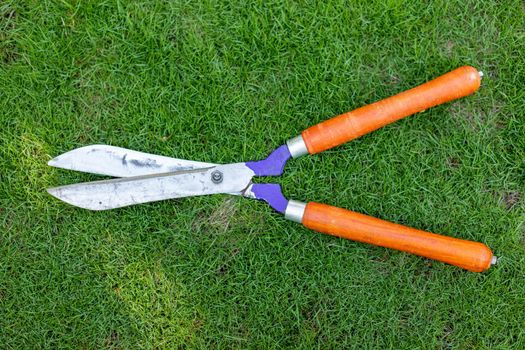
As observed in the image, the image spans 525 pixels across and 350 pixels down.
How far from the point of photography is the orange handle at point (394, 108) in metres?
2.66

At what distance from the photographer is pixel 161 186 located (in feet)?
8.89

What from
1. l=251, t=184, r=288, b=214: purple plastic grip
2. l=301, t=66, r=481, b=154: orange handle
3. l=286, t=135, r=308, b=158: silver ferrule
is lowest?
l=251, t=184, r=288, b=214: purple plastic grip

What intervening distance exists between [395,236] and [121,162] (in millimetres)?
1437

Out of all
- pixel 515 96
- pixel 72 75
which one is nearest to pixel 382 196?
pixel 515 96

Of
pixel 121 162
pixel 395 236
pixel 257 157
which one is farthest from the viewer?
pixel 257 157

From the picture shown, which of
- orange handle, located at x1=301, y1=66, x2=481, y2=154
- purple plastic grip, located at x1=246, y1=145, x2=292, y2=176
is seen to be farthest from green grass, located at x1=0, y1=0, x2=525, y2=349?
orange handle, located at x1=301, y1=66, x2=481, y2=154

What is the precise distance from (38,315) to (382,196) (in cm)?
201

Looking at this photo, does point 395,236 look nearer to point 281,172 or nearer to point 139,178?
point 281,172

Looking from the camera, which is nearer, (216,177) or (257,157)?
(216,177)

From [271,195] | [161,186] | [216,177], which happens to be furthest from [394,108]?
[161,186]

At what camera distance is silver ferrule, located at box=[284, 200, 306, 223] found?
8.82 ft

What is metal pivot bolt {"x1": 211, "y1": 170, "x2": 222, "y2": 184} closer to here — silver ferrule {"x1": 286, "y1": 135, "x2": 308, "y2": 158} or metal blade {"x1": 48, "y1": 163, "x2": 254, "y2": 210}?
metal blade {"x1": 48, "y1": 163, "x2": 254, "y2": 210}

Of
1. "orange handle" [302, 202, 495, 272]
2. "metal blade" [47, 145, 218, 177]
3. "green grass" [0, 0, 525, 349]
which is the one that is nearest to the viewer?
"orange handle" [302, 202, 495, 272]

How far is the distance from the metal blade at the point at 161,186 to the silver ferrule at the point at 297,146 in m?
0.24
